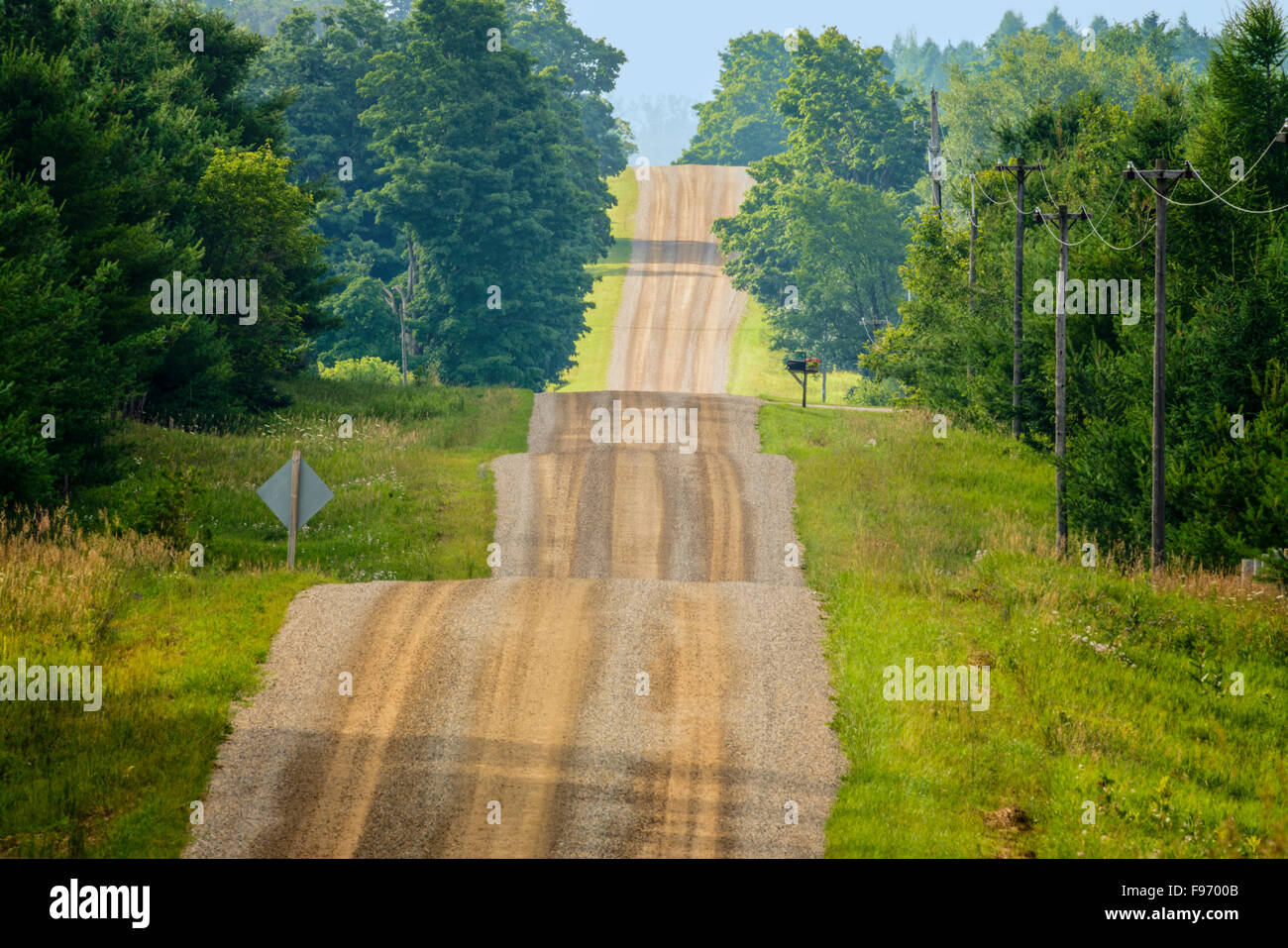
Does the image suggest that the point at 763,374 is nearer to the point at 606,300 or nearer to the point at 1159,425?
the point at 606,300

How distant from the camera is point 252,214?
4225cm

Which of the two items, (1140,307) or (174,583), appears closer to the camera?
(174,583)

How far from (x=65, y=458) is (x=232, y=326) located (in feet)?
55.3

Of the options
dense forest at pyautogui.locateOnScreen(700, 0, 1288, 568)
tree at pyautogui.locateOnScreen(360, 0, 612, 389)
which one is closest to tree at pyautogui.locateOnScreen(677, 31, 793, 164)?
tree at pyautogui.locateOnScreen(360, 0, 612, 389)

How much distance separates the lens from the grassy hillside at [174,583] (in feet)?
48.2

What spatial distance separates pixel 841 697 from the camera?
1817 cm

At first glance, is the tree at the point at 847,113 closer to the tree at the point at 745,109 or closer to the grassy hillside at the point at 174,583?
the tree at the point at 745,109

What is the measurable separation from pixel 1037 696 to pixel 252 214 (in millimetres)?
31908

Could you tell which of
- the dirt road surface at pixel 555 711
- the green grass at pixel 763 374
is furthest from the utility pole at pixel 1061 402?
the green grass at pixel 763 374

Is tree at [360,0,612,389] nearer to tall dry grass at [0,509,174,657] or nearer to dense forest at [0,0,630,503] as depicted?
dense forest at [0,0,630,503]

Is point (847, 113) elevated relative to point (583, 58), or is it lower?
lower

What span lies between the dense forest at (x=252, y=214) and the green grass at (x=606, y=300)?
5365mm

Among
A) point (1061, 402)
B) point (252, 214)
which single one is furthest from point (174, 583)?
point (252, 214)
